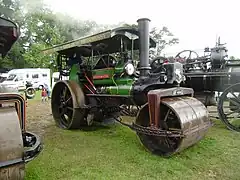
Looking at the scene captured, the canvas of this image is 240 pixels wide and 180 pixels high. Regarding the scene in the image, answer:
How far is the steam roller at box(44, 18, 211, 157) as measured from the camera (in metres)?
3.33

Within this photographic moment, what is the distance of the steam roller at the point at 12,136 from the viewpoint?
199cm

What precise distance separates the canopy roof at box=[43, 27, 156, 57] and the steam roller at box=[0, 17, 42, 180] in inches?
80.5

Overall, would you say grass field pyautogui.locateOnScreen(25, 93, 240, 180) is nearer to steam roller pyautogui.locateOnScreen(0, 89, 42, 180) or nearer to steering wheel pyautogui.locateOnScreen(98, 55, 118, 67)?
steam roller pyautogui.locateOnScreen(0, 89, 42, 180)

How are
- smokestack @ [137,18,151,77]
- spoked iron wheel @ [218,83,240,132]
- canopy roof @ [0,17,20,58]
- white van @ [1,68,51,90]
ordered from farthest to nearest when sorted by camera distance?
white van @ [1,68,51,90] < spoked iron wheel @ [218,83,240,132] < smokestack @ [137,18,151,77] < canopy roof @ [0,17,20,58]

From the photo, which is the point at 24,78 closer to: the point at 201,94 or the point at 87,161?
the point at 201,94

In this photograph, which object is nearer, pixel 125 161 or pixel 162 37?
pixel 125 161

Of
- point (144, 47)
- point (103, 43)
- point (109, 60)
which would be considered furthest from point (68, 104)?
point (144, 47)

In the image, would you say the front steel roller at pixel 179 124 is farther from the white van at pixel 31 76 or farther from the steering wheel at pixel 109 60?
the white van at pixel 31 76

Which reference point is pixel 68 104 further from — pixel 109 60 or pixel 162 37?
pixel 162 37

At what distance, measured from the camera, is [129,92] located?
4199 mm

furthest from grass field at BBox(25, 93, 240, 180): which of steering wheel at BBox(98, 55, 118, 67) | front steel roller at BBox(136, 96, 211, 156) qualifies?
steering wheel at BBox(98, 55, 118, 67)

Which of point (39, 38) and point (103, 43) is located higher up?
point (39, 38)

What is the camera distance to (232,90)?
16.8ft

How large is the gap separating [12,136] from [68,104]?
343 centimetres
